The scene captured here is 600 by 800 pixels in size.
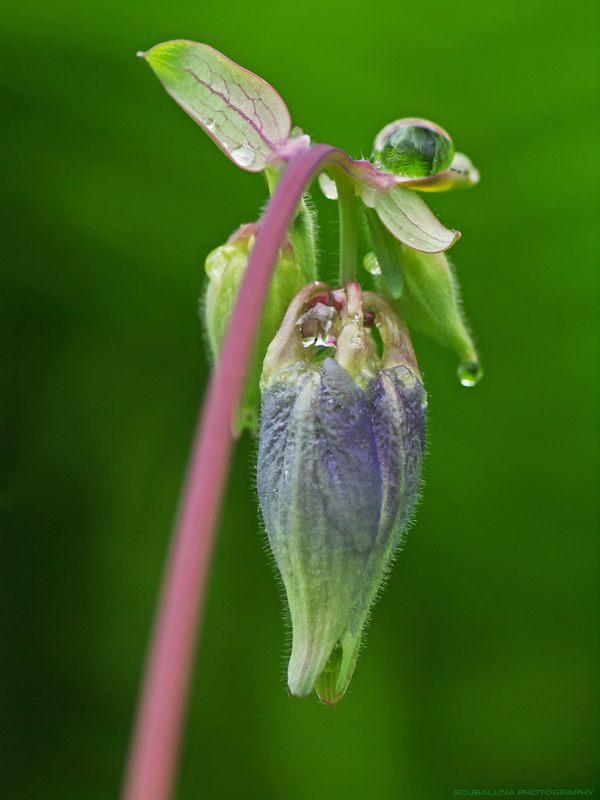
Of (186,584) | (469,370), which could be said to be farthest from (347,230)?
(186,584)

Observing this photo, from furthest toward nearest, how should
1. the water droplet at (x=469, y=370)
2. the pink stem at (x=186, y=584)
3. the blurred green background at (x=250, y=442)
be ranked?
the blurred green background at (x=250, y=442) < the water droplet at (x=469, y=370) < the pink stem at (x=186, y=584)

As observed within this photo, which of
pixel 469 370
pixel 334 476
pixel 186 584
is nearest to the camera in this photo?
pixel 186 584

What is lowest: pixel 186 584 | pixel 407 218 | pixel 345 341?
pixel 186 584

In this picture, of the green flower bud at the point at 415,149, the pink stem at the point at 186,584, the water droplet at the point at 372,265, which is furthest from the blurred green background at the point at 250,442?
the pink stem at the point at 186,584

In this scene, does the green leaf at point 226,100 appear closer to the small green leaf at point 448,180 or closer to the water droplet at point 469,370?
the small green leaf at point 448,180

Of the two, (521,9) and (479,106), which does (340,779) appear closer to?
(479,106)

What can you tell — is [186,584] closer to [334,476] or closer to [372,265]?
[334,476]

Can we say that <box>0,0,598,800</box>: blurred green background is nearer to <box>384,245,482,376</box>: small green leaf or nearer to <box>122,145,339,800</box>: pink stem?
<box>384,245,482,376</box>: small green leaf
